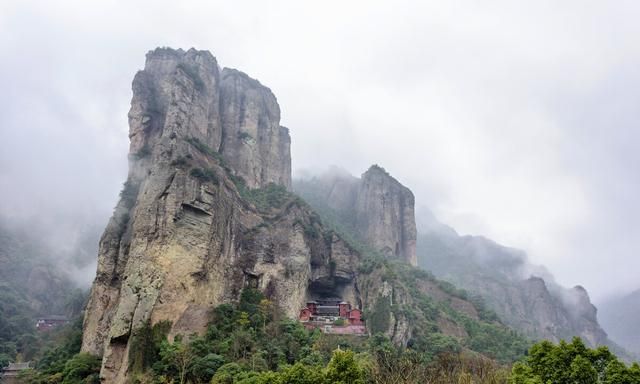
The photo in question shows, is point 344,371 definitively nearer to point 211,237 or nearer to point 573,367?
point 573,367

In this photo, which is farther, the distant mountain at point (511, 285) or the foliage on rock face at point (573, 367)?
the distant mountain at point (511, 285)

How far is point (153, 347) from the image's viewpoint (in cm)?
3697

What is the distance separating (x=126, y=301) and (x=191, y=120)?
25.2 m

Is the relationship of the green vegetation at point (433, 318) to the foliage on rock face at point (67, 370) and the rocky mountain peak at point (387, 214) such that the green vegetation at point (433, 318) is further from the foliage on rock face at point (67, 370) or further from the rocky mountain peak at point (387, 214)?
the foliage on rock face at point (67, 370)

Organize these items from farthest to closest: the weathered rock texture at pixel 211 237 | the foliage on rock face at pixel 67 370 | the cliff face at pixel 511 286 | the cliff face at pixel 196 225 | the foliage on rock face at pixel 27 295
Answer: the cliff face at pixel 511 286 < the foliage on rock face at pixel 27 295 < the weathered rock texture at pixel 211 237 < the cliff face at pixel 196 225 < the foliage on rock face at pixel 67 370

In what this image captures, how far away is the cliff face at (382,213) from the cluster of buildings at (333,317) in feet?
95.0

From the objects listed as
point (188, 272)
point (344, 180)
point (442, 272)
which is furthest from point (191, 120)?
point (442, 272)

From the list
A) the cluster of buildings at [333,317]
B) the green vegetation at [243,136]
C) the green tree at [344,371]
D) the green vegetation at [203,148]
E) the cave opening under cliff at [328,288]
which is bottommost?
the green tree at [344,371]

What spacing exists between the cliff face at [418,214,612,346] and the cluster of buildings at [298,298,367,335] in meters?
53.4

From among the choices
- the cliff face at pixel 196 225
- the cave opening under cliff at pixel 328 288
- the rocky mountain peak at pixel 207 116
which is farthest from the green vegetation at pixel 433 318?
the rocky mountain peak at pixel 207 116

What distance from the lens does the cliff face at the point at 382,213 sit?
9112 centimetres

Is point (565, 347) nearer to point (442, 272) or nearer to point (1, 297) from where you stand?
point (1, 297)

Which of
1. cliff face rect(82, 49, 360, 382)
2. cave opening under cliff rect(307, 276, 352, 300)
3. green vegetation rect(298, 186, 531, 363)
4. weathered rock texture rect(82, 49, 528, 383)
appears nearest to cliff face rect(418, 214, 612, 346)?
green vegetation rect(298, 186, 531, 363)

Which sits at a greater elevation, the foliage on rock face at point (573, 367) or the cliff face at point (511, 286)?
the cliff face at point (511, 286)
